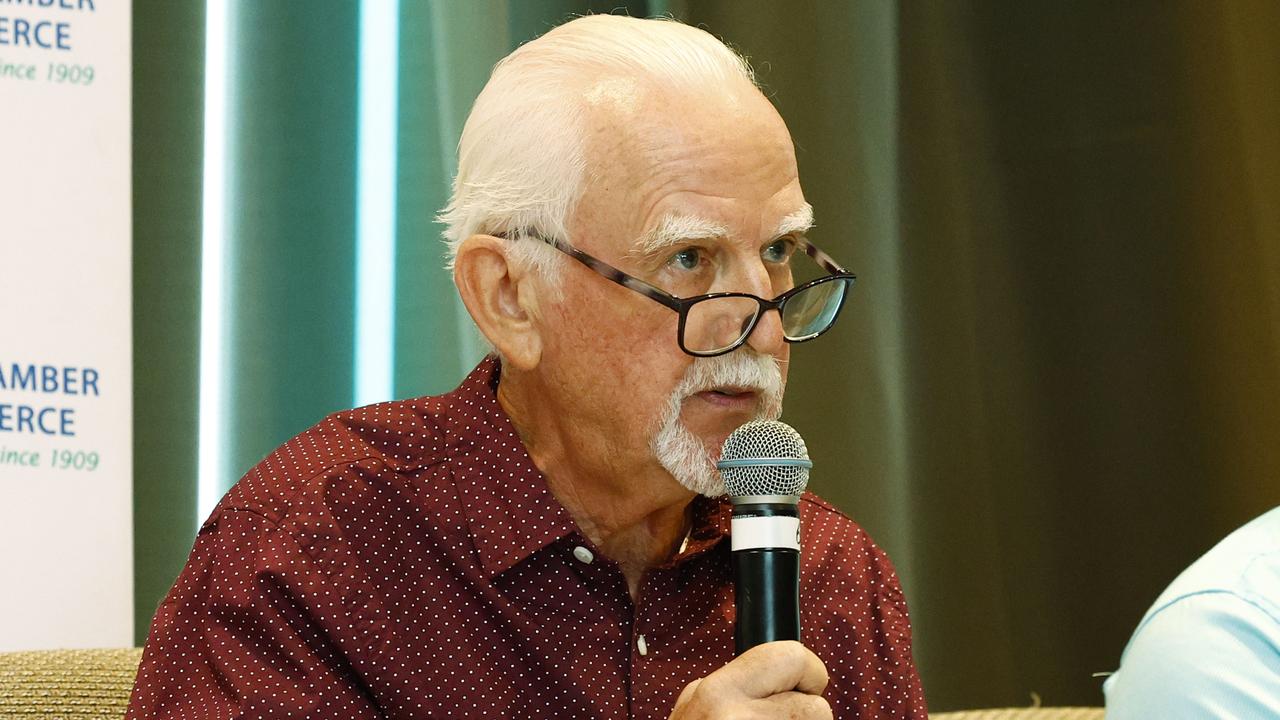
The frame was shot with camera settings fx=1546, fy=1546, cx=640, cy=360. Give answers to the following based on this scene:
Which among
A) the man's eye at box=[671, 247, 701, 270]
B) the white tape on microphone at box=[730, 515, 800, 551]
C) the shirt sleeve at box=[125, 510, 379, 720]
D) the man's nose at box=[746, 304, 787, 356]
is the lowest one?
the shirt sleeve at box=[125, 510, 379, 720]

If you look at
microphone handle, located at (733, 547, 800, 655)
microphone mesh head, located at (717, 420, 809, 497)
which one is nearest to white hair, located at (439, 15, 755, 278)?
microphone mesh head, located at (717, 420, 809, 497)

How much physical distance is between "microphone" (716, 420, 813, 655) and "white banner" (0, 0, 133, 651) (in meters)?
1.43

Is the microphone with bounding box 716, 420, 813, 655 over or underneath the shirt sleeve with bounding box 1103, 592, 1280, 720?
over

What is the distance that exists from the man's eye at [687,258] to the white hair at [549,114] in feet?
0.42

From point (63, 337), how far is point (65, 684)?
0.90m

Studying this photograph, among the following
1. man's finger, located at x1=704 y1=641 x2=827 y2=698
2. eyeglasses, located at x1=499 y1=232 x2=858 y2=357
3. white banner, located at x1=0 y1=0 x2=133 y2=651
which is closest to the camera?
man's finger, located at x1=704 y1=641 x2=827 y2=698

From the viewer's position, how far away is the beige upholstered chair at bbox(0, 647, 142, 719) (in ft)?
5.44

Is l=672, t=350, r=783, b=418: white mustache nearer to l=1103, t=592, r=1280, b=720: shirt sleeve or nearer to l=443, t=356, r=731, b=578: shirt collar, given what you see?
l=443, t=356, r=731, b=578: shirt collar

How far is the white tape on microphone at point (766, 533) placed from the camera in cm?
132

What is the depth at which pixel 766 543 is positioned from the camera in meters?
1.32

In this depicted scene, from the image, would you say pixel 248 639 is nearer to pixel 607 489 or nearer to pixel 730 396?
pixel 607 489

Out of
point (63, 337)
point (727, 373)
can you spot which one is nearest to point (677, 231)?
point (727, 373)

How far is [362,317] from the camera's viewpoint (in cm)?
284

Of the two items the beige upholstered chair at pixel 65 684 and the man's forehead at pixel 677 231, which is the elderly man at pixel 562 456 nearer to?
the man's forehead at pixel 677 231
